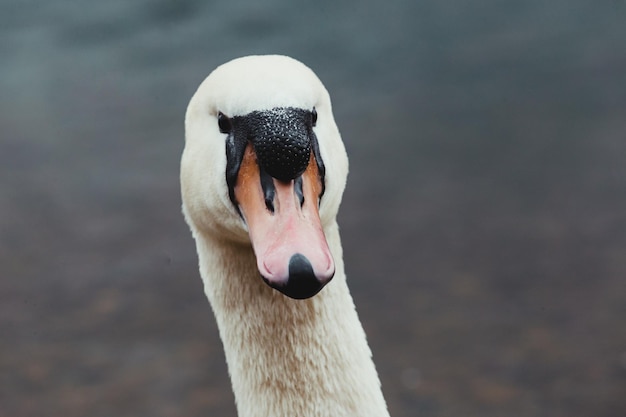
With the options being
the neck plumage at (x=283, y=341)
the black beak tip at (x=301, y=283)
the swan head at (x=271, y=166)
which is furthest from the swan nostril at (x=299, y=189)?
the neck plumage at (x=283, y=341)

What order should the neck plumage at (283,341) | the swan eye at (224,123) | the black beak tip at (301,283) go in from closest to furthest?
the black beak tip at (301,283)
the swan eye at (224,123)
the neck plumage at (283,341)

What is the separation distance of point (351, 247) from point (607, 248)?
97cm

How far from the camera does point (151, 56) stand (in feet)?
15.3

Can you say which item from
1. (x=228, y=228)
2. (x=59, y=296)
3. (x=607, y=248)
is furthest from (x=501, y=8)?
(x=228, y=228)

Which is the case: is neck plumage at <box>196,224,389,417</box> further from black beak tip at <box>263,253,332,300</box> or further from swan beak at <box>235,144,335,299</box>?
black beak tip at <box>263,253,332,300</box>

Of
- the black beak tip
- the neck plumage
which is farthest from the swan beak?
the neck plumage

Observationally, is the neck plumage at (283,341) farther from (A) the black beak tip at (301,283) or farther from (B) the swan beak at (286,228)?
(A) the black beak tip at (301,283)

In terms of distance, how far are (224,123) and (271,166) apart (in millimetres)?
147

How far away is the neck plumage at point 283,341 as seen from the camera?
161 centimetres

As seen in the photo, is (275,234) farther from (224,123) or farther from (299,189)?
(224,123)

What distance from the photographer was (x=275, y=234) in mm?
1309

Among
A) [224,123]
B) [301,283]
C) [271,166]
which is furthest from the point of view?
[224,123]

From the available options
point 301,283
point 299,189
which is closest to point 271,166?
point 299,189

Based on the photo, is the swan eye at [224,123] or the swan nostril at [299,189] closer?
the swan nostril at [299,189]
